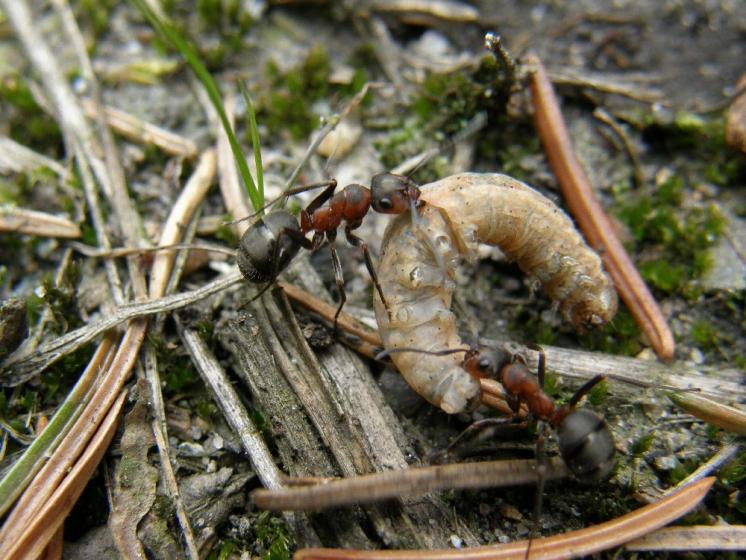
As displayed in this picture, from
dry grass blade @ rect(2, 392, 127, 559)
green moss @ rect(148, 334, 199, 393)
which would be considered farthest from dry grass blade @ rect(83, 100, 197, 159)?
dry grass blade @ rect(2, 392, 127, 559)

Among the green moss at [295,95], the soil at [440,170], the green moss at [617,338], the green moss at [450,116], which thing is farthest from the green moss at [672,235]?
the green moss at [295,95]

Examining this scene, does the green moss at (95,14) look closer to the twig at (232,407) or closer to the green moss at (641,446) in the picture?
the twig at (232,407)

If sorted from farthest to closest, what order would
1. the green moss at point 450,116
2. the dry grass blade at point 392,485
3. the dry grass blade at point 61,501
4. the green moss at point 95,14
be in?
1. the green moss at point 95,14
2. the green moss at point 450,116
3. the dry grass blade at point 61,501
4. the dry grass blade at point 392,485

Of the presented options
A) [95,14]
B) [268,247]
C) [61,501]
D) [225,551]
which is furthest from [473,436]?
[95,14]

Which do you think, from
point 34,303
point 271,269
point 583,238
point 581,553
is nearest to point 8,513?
point 34,303

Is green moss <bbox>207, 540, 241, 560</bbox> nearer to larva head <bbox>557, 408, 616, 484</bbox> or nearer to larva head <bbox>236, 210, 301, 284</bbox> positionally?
larva head <bbox>236, 210, 301, 284</bbox>

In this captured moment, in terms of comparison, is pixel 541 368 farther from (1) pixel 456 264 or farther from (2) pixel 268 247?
(2) pixel 268 247
